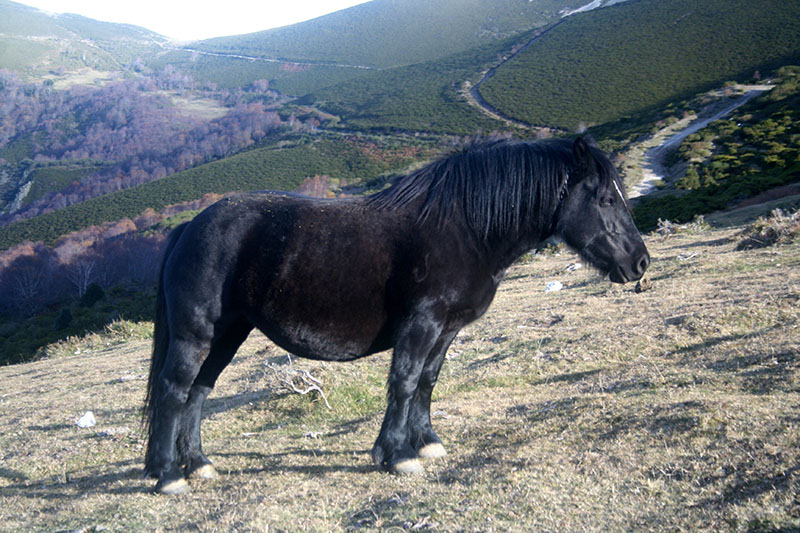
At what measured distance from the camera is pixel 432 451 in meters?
4.58

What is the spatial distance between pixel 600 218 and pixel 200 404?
12.3 ft

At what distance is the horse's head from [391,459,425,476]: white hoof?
7.02 ft

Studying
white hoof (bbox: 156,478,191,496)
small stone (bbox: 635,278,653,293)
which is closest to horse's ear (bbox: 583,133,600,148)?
white hoof (bbox: 156,478,191,496)

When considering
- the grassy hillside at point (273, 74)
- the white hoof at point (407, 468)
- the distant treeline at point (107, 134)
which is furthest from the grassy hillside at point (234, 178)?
the white hoof at point (407, 468)

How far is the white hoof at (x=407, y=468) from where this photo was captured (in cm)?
425

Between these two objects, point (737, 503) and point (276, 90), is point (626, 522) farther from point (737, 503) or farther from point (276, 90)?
point (276, 90)

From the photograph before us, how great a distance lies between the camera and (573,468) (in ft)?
12.1

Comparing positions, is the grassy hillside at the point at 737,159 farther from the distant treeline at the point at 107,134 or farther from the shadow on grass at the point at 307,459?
the distant treeline at the point at 107,134

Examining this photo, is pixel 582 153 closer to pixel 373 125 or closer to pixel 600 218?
pixel 600 218

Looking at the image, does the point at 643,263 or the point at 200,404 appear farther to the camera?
the point at 200,404

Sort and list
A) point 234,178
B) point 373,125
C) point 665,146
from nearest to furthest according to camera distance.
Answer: point 665,146 < point 234,178 < point 373,125

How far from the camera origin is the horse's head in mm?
4496

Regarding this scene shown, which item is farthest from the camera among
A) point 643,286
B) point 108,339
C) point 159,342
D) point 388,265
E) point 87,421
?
point 108,339

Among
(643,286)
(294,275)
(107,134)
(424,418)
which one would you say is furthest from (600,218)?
(107,134)
